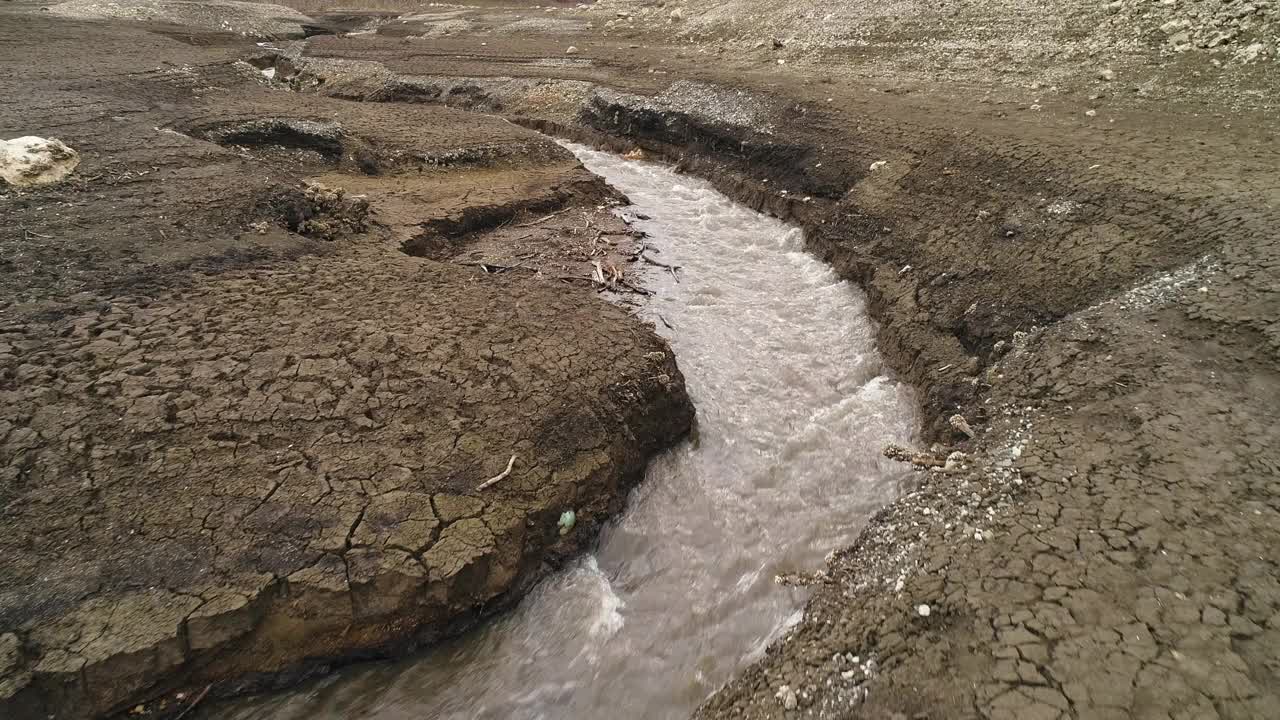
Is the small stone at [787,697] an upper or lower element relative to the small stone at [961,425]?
lower

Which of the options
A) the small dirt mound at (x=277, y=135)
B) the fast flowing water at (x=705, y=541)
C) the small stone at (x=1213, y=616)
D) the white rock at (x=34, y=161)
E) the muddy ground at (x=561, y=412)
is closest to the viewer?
the small stone at (x=1213, y=616)

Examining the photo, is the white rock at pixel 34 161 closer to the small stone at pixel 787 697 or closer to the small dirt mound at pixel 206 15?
the small stone at pixel 787 697

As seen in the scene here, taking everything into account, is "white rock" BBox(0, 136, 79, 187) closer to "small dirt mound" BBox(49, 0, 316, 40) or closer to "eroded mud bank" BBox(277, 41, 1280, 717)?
"eroded mud bank" BBox(277, 41, 1280, 717)

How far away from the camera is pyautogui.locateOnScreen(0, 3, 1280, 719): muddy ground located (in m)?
2.79

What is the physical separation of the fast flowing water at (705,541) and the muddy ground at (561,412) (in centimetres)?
23

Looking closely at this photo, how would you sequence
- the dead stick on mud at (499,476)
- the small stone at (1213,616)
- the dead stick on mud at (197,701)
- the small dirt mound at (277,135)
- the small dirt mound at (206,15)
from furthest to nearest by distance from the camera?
the small dirt mound at (206,15) → the small dirt mound at (277,135) → the dead stick on mud at (499,476) → the dead stick on mud at (197,701) → the small stone at (1213,616)

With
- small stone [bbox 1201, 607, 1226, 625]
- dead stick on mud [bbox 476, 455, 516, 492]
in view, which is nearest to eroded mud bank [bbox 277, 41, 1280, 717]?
small stone [bbox 1201, 607, 1226, 625]

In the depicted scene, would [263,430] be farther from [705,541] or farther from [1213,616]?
[1213,616]

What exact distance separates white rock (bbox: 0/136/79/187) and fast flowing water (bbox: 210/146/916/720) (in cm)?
546

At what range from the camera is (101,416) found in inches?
141

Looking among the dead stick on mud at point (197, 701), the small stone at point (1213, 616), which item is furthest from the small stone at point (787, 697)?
the dead stick on mud at point (197, 701)

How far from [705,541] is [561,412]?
1.35m

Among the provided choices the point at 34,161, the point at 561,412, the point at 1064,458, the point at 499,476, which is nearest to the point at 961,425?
the point at 1064,458

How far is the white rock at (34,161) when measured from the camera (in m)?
5.47
